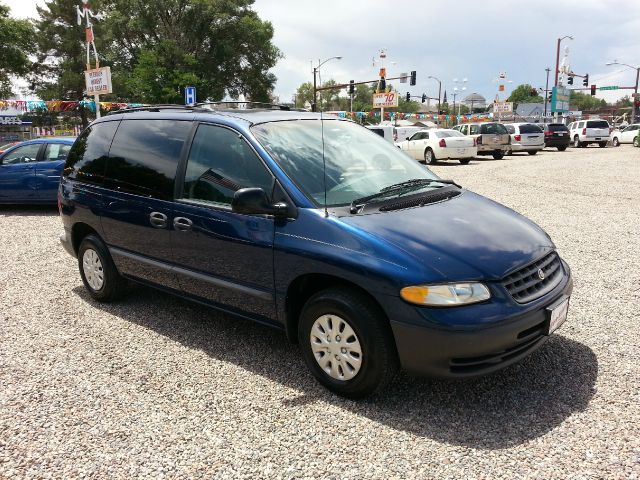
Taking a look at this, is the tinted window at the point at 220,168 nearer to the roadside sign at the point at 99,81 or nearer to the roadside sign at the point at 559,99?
the roadside sign at the point at 99,81

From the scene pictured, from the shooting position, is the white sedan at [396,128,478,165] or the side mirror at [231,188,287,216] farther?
the white sedan at [396,128,478,165]

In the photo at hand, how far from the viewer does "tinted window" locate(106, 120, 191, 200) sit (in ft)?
13.2

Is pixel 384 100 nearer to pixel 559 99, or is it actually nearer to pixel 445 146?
pixel 445 146

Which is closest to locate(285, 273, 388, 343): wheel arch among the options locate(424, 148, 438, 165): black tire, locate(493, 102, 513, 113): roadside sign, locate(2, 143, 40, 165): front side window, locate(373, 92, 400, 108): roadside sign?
locate(2, 143, 40, 165): front side window

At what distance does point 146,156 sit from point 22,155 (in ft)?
25.8

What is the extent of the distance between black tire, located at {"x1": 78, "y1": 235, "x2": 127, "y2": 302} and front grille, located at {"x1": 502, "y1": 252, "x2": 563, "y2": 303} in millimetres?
3526

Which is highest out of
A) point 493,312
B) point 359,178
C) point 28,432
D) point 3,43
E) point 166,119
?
point 3,43

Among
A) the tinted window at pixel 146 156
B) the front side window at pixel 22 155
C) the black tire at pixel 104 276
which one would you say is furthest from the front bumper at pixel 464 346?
the front side window at pixel 22 155

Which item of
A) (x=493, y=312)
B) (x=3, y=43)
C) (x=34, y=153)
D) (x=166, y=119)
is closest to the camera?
(x=493, y=312)

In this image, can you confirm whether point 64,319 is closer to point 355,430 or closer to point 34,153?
point 355,430

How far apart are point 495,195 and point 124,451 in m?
10.6

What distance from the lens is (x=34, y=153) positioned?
10.5m

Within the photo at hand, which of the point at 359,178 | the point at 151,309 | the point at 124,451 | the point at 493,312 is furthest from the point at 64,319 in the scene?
the point at 493,312

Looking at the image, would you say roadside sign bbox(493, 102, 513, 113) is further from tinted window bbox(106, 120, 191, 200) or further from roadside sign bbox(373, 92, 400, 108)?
tinted window bbox(106, 120, 191, 200)
